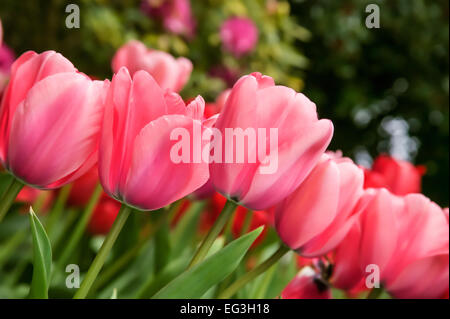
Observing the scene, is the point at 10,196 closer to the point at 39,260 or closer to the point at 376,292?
the point at 39,260

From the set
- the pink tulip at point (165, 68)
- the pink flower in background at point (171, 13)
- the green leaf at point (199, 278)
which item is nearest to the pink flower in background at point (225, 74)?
the pink flower in background at point (171, 13)

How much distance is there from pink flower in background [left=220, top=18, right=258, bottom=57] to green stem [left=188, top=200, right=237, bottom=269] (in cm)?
232

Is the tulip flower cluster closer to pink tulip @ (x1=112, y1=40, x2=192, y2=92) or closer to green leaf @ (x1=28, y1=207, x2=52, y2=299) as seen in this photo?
green leaf @ (x1=28, y1=207, x2=52, y2=299)

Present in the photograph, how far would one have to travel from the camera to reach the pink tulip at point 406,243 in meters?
0.43

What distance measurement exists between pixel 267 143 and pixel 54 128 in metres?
0.11

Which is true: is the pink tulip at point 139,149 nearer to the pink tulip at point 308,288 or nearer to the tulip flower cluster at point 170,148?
the tulip flower cluster at point 170,148

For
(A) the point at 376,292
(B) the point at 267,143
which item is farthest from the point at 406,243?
(B) the point at 267,143

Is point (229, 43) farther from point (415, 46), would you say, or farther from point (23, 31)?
point (415, 46)

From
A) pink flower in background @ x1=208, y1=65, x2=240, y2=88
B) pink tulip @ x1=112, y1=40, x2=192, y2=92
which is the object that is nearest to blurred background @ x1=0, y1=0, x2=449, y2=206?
pink flower in background @ x1=208, y1=65, x2=240, y2=88

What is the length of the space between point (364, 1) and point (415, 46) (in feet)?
2.04

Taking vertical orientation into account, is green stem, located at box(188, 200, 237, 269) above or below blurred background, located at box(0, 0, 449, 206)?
above

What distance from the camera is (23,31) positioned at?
2.55m

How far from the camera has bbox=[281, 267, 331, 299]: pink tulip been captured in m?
0.47
